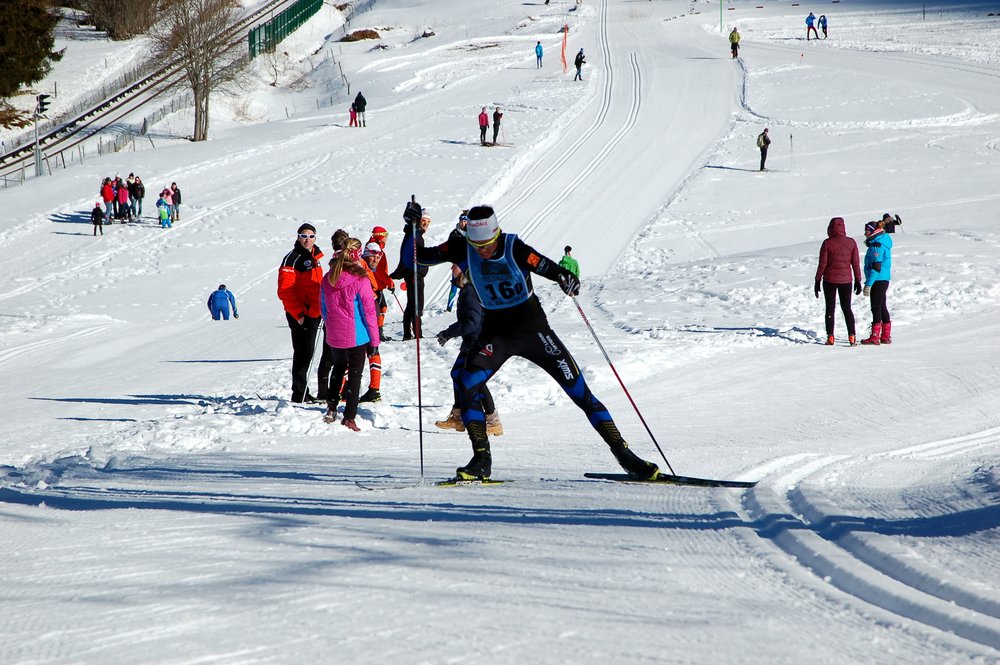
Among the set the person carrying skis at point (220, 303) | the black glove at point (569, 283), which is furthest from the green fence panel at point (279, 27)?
the black glove at point (569, 283)

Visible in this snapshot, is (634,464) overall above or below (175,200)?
below

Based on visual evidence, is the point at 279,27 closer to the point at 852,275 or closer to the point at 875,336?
the point at 852,275

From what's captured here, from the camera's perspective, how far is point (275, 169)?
112 ft

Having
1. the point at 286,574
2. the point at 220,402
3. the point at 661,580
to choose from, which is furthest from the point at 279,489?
the point at 220,402

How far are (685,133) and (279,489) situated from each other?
3227cm

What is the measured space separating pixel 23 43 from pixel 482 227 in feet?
182

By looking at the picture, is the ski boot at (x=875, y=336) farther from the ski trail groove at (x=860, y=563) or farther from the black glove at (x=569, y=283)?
the black glove at (x=569, y=283)

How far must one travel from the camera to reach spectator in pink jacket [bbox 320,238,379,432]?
27.3ft

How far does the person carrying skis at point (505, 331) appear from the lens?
234 inches

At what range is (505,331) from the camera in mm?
6016

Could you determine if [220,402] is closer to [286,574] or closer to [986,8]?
[286,574]

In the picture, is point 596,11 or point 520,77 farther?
point 596,11

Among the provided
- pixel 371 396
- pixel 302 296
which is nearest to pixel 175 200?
pixel 302 296

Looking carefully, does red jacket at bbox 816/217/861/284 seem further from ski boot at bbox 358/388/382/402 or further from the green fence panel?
the green fence panel
